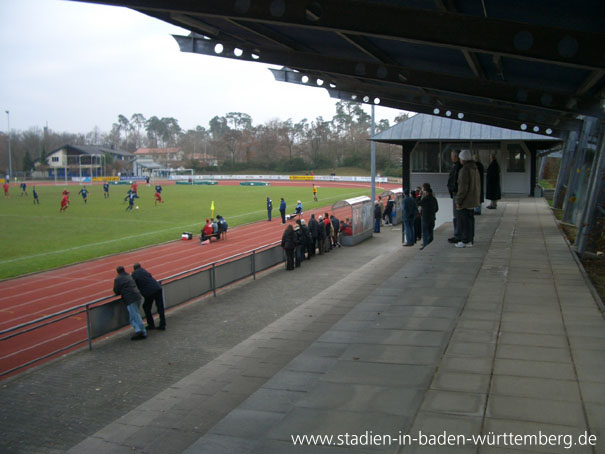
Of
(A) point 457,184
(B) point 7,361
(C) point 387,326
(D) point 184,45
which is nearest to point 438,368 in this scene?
(C) point 387,326

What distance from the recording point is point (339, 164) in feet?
391

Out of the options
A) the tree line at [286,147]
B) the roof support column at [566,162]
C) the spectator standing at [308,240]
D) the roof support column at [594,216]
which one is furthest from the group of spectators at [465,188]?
the tree line at [286,147]

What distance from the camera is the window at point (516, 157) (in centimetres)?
2909

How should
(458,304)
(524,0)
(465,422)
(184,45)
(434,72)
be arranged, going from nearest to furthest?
(465,422) → (524,0) → (458,304) → (434,72) → (184,45)

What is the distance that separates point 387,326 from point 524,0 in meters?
4.73

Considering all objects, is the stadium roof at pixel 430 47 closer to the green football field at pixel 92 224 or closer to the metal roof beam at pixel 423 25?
the metal roof beam at pixel 423 25

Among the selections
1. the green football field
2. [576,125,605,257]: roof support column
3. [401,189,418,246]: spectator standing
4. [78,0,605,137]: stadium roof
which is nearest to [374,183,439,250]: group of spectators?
[401,189,418,246]: spectator standing

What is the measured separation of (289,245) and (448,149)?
45.1 ft

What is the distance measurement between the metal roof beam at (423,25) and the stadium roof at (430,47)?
1 centimetres

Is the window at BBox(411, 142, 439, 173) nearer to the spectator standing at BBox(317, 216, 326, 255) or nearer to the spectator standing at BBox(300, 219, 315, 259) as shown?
the spectator standing at BBox(317, 216, 326, 255)

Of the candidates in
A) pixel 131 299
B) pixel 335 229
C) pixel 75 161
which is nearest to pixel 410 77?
pixel 131 299

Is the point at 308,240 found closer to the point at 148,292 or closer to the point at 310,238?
the point at 310,238

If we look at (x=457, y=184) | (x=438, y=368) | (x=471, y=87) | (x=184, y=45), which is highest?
(x=184, y=45)

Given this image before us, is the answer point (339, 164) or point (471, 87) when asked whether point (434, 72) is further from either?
point (339, 164)
